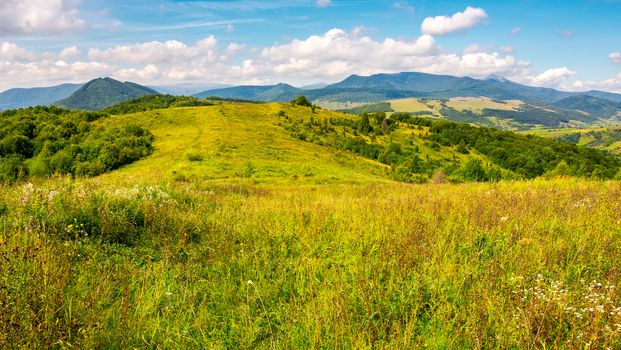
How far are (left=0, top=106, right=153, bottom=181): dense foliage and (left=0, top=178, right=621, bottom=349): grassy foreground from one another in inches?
1678

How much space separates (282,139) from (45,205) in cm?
4860

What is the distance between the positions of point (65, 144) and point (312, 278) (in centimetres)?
6982

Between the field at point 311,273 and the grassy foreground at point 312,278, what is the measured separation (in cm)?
3

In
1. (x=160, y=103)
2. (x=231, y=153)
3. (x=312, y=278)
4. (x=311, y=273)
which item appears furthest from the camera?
(x=160, y=103)

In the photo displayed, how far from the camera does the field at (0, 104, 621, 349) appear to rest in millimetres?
3176

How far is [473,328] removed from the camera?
3201mm

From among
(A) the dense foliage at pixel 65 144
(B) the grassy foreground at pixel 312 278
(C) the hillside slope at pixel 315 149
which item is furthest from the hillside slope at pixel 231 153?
(B) the grassy foreground at pixel 312 278

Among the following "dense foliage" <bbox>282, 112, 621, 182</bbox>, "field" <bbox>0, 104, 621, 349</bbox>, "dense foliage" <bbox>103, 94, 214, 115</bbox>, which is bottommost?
"dense foliage" <bbox>282, 112, 621, 182</bbox>

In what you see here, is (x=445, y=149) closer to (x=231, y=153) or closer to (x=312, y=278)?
(x=231, y=153)

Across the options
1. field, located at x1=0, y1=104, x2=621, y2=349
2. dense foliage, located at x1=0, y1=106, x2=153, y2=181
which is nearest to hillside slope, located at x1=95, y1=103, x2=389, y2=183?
dense foliage, located at x1=0, y1=106, x2=153, y2=181

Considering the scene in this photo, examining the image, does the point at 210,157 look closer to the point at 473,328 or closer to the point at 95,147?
the point at 95,147

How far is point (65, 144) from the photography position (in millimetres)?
58906

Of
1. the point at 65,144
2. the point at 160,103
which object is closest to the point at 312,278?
the point at 65,144

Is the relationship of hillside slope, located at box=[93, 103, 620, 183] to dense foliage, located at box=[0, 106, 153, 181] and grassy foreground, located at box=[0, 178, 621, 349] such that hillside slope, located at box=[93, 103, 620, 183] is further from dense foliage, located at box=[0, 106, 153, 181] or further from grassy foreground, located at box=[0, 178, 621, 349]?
grassy foreground, located at box=[0, 178, 621, 349]
